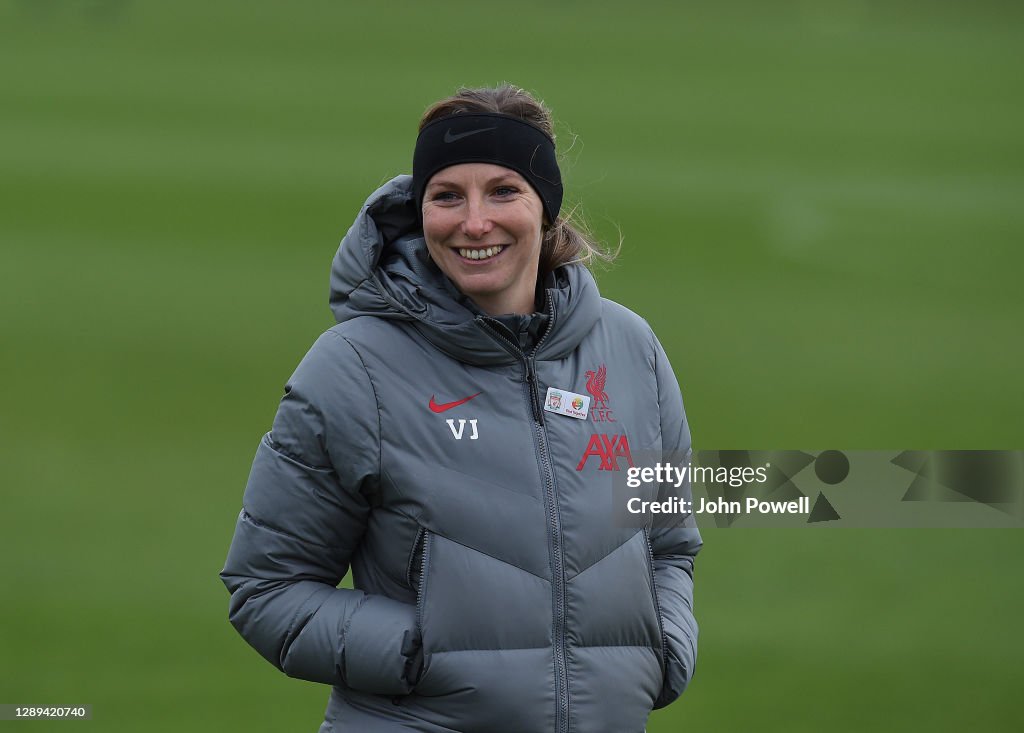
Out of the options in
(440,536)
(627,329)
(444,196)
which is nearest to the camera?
(440,536)

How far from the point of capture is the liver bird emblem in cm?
130

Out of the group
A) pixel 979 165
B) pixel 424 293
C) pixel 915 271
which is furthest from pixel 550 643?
pixel 979 165

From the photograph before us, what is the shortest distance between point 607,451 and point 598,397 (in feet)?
0.20

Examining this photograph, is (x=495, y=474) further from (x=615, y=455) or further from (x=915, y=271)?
(x=915, y=271)

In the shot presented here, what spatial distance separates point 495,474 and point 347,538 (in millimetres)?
169

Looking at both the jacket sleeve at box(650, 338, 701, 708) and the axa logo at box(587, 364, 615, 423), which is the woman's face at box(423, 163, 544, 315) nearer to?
the axa logo at box(587, 364, 615, 423)

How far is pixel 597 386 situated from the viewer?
131 cm

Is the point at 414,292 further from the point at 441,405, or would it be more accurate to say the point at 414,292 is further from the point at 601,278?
the point at 601,278

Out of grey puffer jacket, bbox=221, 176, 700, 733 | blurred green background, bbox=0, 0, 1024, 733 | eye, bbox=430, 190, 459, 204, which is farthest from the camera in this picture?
blurred green background, bbox=0, 0, 1024, 733

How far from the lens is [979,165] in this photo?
8.67 ft

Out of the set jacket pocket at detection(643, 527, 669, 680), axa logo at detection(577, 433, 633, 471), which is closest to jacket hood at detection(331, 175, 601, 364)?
axa logo at detection(577, 433, 633, 471)

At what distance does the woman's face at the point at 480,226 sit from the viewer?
1.25 meters

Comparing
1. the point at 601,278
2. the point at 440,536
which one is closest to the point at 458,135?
the point at 440,536

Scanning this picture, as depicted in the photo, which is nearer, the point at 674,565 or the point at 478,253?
the point at 478,253
